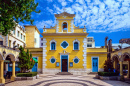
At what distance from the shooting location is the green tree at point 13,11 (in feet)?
32.5

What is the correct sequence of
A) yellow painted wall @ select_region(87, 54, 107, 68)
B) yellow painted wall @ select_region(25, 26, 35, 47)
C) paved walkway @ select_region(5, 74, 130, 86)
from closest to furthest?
1. paved walkway @ select_region(5, 74, 130, 86)
2. yellow painted wall @ select_region(87, 54, 107, 68)
3. yellow painted wall @ select_region(25, 26, 35, 47)

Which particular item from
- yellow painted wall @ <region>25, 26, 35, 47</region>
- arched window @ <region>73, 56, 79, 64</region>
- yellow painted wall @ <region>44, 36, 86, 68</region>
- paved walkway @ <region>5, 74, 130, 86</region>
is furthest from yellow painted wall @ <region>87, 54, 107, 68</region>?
yellow painted wall @ <region>25, 26, 35, 47</region>

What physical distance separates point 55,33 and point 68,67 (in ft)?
23.5

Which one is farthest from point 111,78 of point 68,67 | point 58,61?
point 58,61

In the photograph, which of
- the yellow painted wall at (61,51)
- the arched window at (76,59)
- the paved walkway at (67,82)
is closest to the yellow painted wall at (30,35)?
the yellow painted wall at (61,51)

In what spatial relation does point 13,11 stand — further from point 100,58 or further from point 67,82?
point 100,58

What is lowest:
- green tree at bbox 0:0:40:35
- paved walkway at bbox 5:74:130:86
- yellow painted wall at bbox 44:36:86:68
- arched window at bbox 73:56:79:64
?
paved walkway at bbox 5:74:130:86

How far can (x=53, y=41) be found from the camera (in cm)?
2442

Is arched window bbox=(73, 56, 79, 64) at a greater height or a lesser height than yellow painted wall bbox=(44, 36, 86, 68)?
lesser

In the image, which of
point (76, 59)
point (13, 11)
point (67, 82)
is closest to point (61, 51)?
point (76, 59)

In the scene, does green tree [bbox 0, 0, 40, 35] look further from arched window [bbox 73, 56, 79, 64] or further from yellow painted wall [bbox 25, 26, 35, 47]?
yellow painted wall [bbox 25, 26, 35, 47]

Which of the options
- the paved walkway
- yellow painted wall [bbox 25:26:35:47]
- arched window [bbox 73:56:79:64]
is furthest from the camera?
yellow painted wall [bbox 25:26:35:47]

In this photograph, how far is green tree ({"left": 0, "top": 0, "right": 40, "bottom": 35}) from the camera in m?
9.89

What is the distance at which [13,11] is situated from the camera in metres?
10.4
